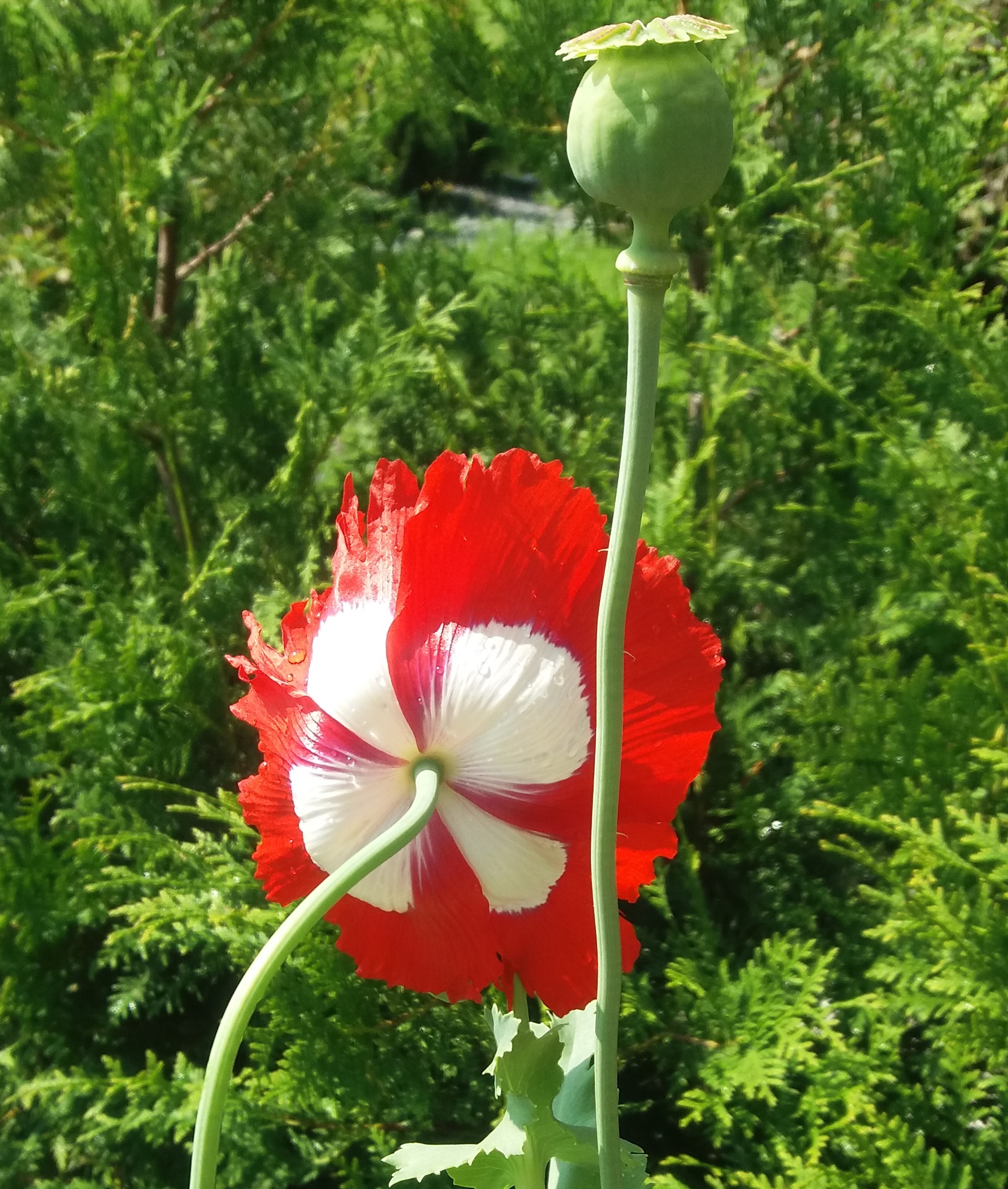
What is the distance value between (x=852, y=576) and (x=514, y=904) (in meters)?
1.07

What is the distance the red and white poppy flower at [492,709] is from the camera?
396 mm

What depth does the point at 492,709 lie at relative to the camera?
39 centimetres

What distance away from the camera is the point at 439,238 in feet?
7.13

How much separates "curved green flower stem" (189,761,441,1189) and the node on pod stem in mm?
162

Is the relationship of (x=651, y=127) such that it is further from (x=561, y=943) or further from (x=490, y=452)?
(x=490, y=452)

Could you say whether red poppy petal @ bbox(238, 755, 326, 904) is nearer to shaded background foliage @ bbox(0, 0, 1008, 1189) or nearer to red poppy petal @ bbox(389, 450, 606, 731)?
red poppy petal @ bbox(389, 450, 606, 731)

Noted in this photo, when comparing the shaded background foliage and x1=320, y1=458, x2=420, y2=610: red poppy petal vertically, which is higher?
the shaded background foliage

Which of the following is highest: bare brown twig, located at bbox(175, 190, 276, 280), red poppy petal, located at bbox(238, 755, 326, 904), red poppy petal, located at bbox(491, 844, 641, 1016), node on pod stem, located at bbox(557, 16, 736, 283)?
bare brown twig, located at bbox(175, 190, 276, 280)

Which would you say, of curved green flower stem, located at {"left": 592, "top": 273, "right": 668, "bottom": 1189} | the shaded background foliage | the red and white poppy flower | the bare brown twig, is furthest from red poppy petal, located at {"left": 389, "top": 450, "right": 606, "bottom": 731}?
the bare brown twig

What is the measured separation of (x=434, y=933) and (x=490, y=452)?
108 centimetres

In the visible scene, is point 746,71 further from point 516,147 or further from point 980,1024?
point 980,1024

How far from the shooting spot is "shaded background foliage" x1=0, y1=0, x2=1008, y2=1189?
1.06 meters

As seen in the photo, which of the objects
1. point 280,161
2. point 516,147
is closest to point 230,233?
point 280,161

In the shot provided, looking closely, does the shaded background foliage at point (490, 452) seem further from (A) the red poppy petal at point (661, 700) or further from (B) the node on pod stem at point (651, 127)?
(B) the node on pod stem at point (651, 127)
